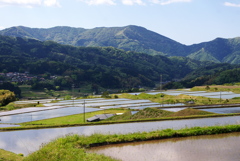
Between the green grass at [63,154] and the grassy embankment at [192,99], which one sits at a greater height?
the green grass at [63,154]

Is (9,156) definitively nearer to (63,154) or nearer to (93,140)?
(63,154)

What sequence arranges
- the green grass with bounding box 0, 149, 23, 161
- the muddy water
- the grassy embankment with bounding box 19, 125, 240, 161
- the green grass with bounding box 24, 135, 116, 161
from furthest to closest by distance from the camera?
the green grass with bounding box 0, 149, 23, 161 < the grassy embankment with bounding box 19, 125, 240, 161 < the green grass with bounding box 24, 135, 116, 161 < the muddy water

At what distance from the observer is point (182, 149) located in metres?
16.9

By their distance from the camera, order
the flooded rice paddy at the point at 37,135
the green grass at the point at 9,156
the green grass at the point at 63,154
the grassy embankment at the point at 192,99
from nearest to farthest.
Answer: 1. the green grass at the point at 63,154
2. the green grass at the point at 9,156
3. the flooded rice paddy at the point at 37,135
4. the grassy embankment at the point at 192,99

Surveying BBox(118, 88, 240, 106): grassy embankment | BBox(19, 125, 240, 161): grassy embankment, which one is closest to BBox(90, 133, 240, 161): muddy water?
BBox(19, 125, 240, 161): grassy embankment

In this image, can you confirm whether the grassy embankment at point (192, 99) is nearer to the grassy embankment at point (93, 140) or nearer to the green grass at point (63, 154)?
the grassy embankment at point (93, 140)

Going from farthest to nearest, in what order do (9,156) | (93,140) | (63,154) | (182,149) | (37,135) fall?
(37,135), (93,140), (9,156), (182,149), (63,154)

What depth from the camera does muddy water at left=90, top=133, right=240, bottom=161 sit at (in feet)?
49.7

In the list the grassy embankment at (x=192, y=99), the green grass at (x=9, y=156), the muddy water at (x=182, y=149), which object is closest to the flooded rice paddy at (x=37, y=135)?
the green grass at (x=9, y=156)

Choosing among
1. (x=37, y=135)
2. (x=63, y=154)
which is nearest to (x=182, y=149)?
(x=63, y=154)

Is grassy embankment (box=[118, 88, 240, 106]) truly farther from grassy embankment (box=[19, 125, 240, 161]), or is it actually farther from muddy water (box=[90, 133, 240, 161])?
muddy water (box=[90, 133, 240, 161])

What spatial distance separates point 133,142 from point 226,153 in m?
6.29

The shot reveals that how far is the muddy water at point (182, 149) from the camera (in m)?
15.1

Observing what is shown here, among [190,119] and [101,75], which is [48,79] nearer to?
[101,75]
